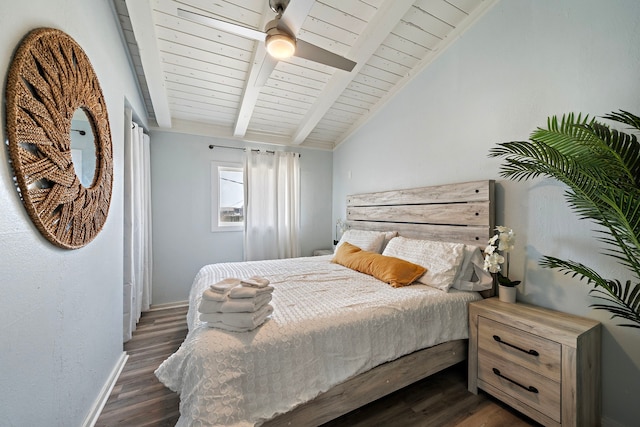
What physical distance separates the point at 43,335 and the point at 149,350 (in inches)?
59.7

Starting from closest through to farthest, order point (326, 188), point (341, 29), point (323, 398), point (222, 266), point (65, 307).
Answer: point (65, 307), point (323, 398), point (341, 29), point (222, 266), point (326, 188)

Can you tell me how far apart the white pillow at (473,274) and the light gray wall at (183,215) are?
2930mm

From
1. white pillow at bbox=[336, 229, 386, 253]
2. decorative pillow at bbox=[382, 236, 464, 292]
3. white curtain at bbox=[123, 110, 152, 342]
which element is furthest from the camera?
white pillow at bbox=[336, 229, 386, 253]

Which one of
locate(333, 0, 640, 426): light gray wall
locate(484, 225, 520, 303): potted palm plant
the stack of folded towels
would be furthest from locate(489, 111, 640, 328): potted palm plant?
the stack of folded towels

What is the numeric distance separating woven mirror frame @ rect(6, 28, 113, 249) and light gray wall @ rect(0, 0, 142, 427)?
0.03 metres

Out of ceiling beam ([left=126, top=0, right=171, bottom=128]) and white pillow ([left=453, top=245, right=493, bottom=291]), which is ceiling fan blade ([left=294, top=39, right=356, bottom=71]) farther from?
white pillow ([left=453, top=245, right=493, bottom=291])

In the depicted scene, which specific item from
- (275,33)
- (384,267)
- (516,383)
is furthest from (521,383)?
(275,33)

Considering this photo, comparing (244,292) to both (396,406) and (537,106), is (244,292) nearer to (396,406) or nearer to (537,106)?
(396,406)

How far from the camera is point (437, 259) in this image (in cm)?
201

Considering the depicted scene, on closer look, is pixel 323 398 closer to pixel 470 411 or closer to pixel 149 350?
pixel 470 411

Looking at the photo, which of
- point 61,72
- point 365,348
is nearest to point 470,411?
point 365,348

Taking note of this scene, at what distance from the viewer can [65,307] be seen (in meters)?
1.16

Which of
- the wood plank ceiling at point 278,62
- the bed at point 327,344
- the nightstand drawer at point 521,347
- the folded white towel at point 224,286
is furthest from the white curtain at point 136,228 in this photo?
the nightstand drawer at point 521,347

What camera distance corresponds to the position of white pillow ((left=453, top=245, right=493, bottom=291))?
192 centimetres
